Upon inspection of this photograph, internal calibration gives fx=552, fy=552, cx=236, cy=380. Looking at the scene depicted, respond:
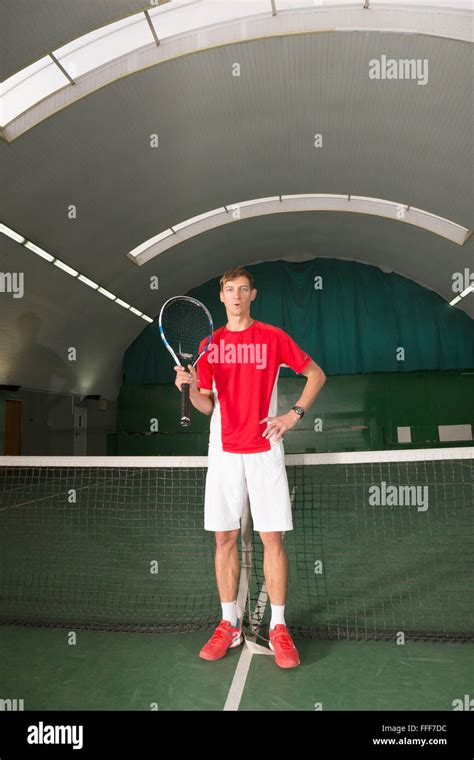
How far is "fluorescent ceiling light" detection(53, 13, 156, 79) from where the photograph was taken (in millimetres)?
9789

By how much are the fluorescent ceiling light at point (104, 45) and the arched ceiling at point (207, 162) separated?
1.64 feet

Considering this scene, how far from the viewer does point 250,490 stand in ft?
9.94

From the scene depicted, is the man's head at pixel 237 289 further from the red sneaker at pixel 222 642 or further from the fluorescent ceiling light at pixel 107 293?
the fluorescent ceiling light at pixel 107 293

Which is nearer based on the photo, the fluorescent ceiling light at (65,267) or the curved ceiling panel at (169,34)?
the curved ceiling panel at (169,34)

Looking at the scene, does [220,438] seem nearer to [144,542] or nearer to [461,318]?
[144,542]

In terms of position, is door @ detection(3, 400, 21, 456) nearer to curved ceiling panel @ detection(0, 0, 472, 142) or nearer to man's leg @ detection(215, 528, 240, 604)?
curved ceiling panel @ detection(0, 0, 472, 142)

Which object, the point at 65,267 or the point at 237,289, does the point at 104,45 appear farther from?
the point at 237,289

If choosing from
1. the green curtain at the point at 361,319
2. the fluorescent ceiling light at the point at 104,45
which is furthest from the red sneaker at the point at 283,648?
the green curtain at the point at 361,319

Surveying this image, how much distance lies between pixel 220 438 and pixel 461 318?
64.1ft

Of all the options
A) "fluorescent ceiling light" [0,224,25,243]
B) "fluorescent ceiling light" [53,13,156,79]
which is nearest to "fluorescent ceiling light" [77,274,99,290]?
"fluorescent ceiling light" [0,224,25,243]

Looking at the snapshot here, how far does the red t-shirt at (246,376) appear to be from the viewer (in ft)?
9.96

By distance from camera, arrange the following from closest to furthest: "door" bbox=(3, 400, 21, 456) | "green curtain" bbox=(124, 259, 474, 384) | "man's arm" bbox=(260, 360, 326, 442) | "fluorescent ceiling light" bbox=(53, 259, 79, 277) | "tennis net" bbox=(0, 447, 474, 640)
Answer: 1. "man's arm" bbox=(260, 360, 326, 442)
2. "tennis net" bbox=(0, 447, 474, 640)
3. "fluorescent ceiling light" bbox=(53, 259, 79, 277)
4. "door" bbox=(3, 400, 21, 456)
5. "green curtain" bbox=(124, 259, 474, 384)

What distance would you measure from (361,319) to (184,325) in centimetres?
1709

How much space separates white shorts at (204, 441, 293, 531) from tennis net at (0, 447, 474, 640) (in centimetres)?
40
